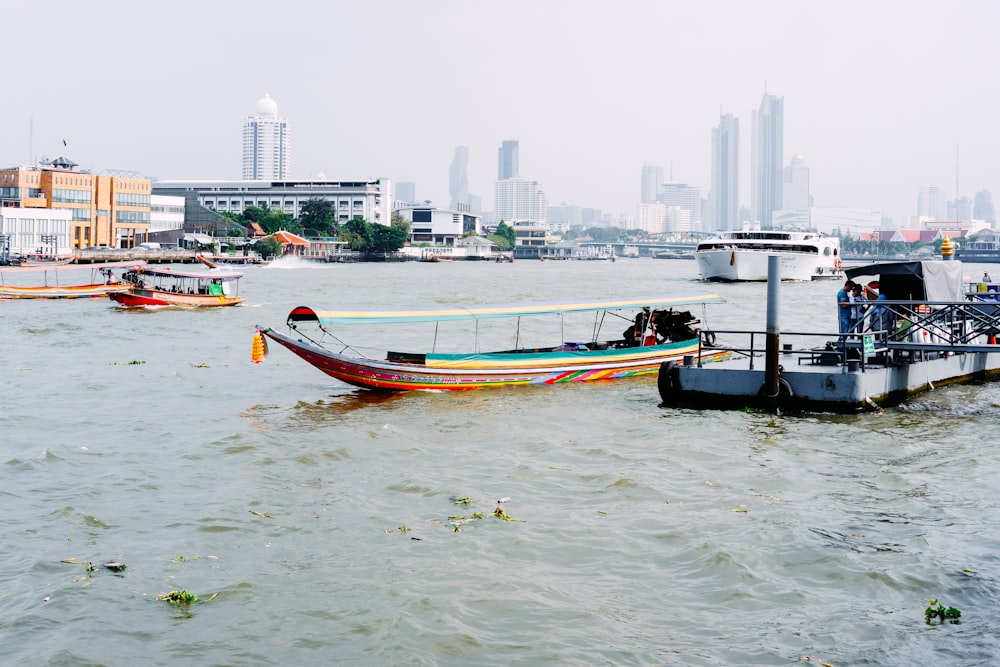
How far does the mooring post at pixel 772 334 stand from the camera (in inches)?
753

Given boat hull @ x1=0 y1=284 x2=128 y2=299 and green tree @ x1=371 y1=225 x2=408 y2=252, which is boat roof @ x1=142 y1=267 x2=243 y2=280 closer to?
boat hull @ x1=0 y1=284 x2=128 y2=299

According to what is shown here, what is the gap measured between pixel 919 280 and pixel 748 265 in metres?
66.0

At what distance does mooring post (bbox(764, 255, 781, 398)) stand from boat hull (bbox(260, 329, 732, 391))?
1435mm

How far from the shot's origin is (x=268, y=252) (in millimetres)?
139625

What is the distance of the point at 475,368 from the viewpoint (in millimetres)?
23281

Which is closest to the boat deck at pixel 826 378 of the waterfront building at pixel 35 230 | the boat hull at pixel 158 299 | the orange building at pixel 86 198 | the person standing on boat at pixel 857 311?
the person standing on boat at pixel 857 311

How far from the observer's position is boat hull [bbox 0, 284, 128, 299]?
187 feet

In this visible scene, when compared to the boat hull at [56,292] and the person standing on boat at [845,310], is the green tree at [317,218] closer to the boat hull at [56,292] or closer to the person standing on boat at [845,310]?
the boat hull at [56,292]

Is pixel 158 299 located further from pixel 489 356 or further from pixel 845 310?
pixel 845 310

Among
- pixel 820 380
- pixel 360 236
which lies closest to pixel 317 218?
pixel 360 236

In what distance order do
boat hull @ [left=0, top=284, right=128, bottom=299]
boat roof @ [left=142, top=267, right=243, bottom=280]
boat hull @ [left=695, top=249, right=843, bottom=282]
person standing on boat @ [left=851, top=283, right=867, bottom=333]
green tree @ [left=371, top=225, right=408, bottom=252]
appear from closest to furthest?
person standing on boat @ [left=851, top=283, right=867, bottom=333] → boat roof @ [left=142, top=267, right=243, bottom=280] → boat hull @ [left=0, top=284, right=128, bottom=299] → boat hull @ [left=695, top=249, right=843, bottom=282] → green tree @ [left=371, top=225, right=408, bottom=252]

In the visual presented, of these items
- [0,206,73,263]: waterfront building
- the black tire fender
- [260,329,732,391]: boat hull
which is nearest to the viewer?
the black tire fender

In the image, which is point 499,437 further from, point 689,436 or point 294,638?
point 294,638

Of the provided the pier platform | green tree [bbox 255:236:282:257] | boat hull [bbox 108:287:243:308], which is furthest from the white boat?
green tree [bbox 255:236:282:257]
